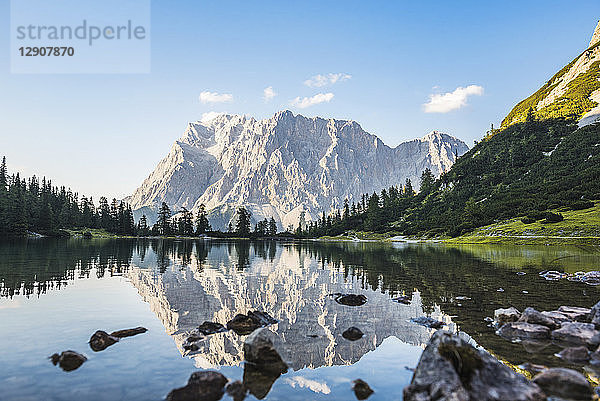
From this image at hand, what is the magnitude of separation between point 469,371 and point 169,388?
9.30 metres

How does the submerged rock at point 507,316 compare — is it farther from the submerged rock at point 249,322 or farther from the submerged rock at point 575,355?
the submerged rock at point 249,322

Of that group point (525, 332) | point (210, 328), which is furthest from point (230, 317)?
point (525, 332)

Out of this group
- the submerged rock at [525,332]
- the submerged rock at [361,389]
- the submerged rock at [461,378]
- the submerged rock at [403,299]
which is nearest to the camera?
the submerged rock at [461,378]

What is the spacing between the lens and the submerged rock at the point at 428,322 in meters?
18.6

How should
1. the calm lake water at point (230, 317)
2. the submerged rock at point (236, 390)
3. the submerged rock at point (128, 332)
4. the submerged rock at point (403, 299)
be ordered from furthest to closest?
the submerged rock at point (403, 299), the submerged rock at point (128, 332), the calm lake water at point (230, 317), the submerged rock at point (236, 390)

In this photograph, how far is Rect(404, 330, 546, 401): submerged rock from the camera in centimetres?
952

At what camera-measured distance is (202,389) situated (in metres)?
10.8

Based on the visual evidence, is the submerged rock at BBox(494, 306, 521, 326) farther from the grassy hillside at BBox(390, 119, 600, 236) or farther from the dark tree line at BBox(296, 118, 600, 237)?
the grassy hillside at BBox(390, 119, 600, 236)

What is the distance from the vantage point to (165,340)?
53.9 feet

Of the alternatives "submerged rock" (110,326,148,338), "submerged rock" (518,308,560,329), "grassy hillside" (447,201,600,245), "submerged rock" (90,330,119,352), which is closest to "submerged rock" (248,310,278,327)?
"submerged rock" (110,326,148,338)

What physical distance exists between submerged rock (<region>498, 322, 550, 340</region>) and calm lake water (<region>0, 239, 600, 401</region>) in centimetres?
75

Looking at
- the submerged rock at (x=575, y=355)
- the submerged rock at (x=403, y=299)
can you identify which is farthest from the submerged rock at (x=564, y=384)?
the submerged rock at (x=403, y=299)

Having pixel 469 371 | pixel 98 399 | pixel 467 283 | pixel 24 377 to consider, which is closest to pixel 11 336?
pixel 24 377

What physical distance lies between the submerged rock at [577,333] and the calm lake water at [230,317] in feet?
6.70
